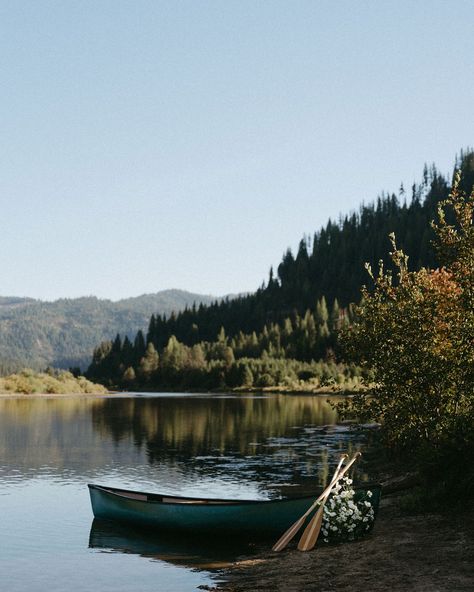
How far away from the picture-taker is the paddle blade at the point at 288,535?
23312 millimetres

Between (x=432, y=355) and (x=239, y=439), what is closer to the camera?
(x=432, y=355)

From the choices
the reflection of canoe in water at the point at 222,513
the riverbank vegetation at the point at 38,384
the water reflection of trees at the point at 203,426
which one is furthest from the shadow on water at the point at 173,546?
the riverbank vegetation at the point at 38,384

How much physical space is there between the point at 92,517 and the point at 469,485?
15.4 m

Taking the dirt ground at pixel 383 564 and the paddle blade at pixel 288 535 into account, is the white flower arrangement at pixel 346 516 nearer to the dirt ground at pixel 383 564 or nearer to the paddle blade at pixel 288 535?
the dirt ground at pixel 383 564

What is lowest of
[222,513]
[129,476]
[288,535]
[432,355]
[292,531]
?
[129,476]

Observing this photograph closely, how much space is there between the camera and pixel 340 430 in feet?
239

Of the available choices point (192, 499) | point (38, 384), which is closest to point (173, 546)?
point (192, 499)

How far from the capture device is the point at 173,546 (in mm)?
25875

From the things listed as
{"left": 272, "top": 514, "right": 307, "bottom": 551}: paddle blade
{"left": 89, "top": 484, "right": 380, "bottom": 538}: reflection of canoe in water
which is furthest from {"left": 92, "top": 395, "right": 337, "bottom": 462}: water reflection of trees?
{"left": 272, "top": 514, "right": 307, "bottom": 551}: paddle blade

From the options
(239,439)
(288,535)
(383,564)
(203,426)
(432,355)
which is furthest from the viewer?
(203,426)

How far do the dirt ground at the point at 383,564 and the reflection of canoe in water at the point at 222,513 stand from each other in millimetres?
1080

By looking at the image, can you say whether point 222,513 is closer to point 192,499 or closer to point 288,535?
point 192,499

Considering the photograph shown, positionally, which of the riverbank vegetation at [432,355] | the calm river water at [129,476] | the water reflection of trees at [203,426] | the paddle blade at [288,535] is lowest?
the water reflection of trees at [203,426]

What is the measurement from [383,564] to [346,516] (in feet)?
11.5
